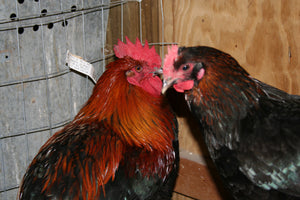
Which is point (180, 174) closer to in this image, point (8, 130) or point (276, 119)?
point (276, 119)

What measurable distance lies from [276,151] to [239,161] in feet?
0.71

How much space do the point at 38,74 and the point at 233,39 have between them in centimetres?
157

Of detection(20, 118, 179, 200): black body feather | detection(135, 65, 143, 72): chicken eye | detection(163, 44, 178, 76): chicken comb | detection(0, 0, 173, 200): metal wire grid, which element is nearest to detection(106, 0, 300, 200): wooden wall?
detection(0, 0, 173, 200): metal wire grid

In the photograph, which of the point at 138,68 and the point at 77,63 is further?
the point at 77,63

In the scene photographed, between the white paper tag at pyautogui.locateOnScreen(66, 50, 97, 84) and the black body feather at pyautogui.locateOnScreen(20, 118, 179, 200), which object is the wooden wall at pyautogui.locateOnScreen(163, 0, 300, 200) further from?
the white paper tag at pyautogui.locateOnScreen(66, 50, 97, 84)

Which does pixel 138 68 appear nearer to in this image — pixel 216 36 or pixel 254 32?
pixel 216 36

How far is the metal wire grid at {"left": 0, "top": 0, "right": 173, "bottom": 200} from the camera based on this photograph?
2459 mm

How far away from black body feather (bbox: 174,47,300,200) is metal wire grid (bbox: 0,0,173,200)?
3.32 feet

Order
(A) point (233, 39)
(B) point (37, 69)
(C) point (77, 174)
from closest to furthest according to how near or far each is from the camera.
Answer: (C) point (77, 174)
(A) point (233, 39)
(B) point (37, 69)

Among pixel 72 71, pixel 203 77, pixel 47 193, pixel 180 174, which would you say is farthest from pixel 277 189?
pixel 72 71

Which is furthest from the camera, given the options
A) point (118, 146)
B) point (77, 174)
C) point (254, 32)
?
point (254, 32)

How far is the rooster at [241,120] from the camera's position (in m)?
1.83

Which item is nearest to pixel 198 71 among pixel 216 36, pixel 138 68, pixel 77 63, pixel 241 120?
pixel 241 120

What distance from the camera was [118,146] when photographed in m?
2.16
